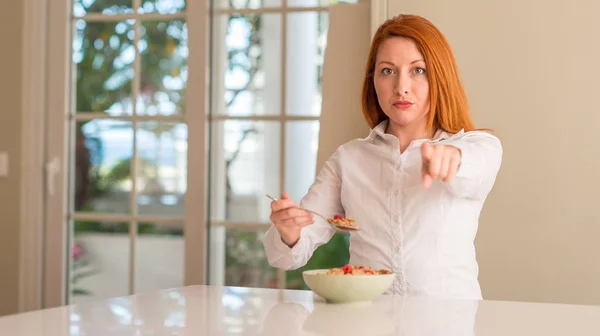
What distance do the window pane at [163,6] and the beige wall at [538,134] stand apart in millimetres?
1344

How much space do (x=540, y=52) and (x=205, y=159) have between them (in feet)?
4.85

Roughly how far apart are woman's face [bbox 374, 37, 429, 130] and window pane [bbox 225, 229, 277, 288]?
166 centimetres

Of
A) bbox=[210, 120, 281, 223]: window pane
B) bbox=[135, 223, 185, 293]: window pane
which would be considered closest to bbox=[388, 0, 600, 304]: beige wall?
bbox=[210, 120, 281, 223]: window pane

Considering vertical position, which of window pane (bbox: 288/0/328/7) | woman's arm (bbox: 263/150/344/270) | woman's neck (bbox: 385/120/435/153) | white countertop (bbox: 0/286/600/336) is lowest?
white countertop (bbox: 0/286/600/336)

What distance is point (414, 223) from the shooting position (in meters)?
1.94

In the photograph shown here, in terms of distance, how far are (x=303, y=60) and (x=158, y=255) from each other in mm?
1153

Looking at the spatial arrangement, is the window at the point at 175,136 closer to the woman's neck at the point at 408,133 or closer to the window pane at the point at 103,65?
the window pane at the point at 103,65

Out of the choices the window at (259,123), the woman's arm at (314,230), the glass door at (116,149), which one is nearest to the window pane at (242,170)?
the window at (259,123)

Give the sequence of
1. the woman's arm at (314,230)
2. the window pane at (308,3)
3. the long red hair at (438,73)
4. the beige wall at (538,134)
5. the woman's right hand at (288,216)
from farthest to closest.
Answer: the window pane at (308,3), the beige wall at (538,134), the long red hair at (438,73), the woman's arm at (314,230), the woman's right hand at (288,216)

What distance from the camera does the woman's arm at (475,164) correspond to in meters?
1.79

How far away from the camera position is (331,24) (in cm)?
303

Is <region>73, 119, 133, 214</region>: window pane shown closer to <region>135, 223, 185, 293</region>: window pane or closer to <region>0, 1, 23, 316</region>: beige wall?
<region>135, 223, 185, 293</region>: window pane

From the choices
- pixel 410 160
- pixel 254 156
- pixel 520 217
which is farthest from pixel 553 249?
pixel 254 156

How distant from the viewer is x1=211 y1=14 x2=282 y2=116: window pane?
11.6 ft
